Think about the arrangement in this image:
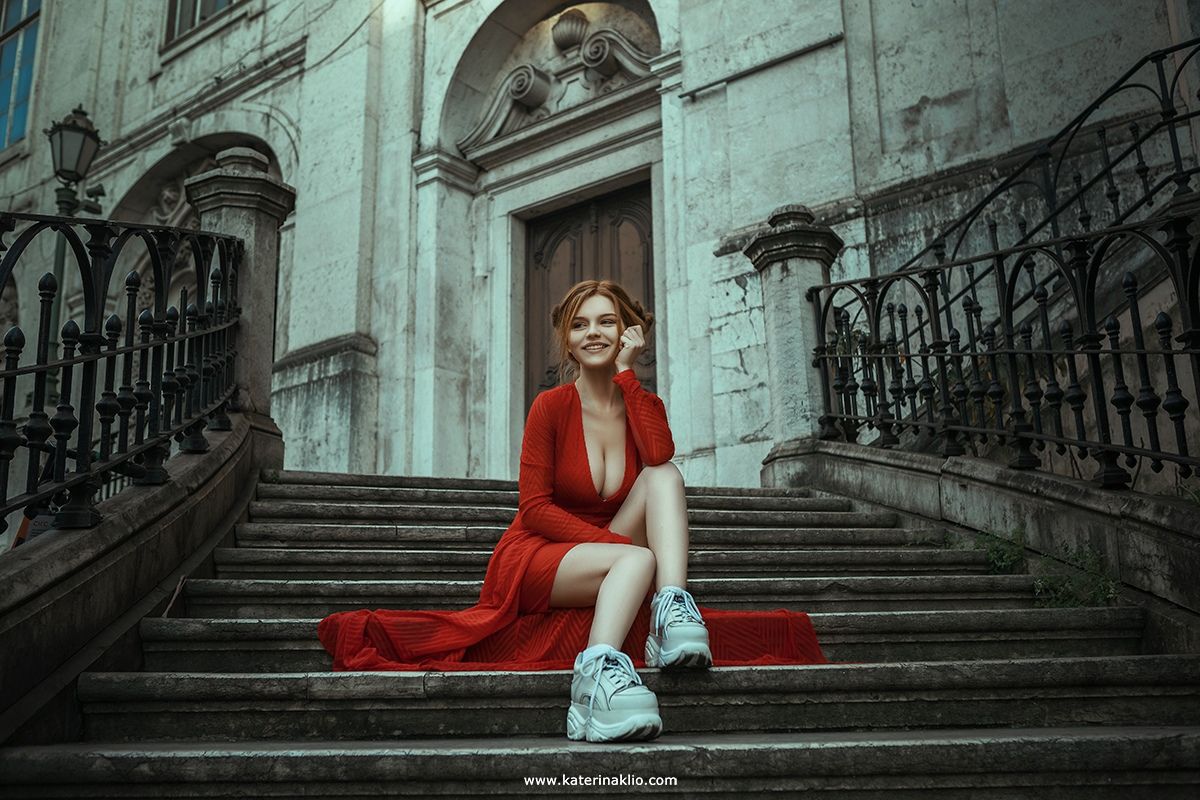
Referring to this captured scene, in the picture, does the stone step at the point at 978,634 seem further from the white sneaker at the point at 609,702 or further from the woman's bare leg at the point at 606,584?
the white sneaker at the point at 609,702

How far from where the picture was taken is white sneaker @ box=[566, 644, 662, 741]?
2281mm

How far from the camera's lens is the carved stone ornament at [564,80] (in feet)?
33.2

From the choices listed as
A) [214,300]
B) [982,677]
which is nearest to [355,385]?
[214,300]

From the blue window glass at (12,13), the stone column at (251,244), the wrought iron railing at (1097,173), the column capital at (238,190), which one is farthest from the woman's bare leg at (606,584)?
the blue window glass at (12,13)

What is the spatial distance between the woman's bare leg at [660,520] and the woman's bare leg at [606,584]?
73 mm

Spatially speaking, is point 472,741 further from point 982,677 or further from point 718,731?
point 982,677

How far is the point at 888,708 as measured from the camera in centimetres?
275

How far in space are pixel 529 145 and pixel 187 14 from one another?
23.2 ft

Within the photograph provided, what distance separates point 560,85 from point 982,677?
9.15 m

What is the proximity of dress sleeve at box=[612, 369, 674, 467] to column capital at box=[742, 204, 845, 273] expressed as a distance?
11.3 ft

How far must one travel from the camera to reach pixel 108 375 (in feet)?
11.3

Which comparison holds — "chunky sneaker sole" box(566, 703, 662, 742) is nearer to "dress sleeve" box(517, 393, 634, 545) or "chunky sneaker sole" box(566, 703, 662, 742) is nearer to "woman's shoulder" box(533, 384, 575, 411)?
"dress sleeve" box(517, 393, 634, 545)

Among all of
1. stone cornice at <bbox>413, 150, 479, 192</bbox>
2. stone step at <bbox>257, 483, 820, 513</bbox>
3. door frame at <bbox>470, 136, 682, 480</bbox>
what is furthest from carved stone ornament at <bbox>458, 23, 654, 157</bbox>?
stone step at <bbox>257, 483, 820, 513</bbox>

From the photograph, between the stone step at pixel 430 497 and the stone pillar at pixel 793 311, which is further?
the stone pillar at pixel 793 311
